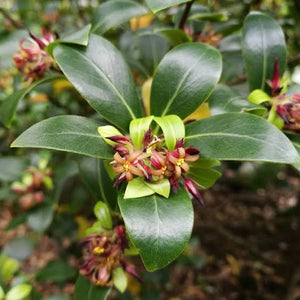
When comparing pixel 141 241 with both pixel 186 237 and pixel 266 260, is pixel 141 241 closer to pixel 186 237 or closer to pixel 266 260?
pixel 186 237

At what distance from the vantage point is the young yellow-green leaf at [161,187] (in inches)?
29.0

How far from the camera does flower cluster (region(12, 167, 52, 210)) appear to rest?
4.62 feet

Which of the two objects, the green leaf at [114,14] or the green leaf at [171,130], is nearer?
the green leaf at [171,130]

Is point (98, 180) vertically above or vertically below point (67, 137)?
below

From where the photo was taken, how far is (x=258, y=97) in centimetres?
91

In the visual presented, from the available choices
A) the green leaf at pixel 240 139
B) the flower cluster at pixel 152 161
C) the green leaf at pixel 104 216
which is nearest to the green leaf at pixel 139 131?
the flower cluster at pixel 152 161

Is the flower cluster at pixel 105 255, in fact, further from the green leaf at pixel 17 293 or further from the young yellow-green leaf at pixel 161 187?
the green leaf at pixel 17 293

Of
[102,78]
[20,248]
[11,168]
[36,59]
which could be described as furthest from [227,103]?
[20,248]

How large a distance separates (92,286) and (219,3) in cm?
185

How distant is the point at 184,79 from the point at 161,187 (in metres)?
0.30

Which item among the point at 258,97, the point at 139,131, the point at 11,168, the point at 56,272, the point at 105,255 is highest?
the point at 139,131

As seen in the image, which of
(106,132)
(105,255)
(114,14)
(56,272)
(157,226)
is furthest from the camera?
(56,272)

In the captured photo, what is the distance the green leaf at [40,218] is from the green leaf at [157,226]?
2.52 feet

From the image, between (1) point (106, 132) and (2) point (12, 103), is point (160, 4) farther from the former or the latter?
(2) point (12, 103)
